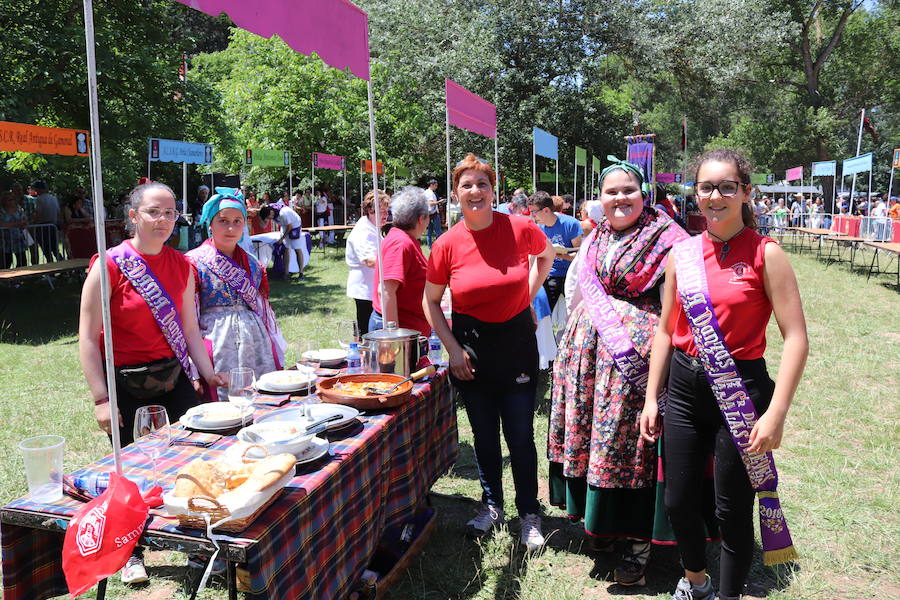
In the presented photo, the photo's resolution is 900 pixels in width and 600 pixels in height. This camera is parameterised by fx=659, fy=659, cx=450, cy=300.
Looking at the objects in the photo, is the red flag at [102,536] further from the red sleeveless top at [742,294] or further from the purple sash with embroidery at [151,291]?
the red sleeveless top at [742,294]

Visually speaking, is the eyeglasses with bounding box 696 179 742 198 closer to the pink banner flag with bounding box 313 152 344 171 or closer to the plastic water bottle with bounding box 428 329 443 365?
the plastic water bottle with bounding box 428 329 443 365

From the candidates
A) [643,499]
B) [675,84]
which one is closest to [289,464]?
[643,499]

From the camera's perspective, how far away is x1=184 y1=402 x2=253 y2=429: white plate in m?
2.55

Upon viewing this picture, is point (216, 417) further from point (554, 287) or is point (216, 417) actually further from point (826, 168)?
point (826, 168)

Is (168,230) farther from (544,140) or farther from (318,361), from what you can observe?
(544,140)

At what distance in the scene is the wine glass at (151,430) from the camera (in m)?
2.29

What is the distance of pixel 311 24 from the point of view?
2.92m

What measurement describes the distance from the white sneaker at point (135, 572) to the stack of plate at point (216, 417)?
3.36ft

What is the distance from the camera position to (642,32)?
2353 cm

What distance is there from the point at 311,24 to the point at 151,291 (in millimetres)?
1369

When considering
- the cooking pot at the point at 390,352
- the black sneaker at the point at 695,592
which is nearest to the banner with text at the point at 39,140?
the cooking pot at the point at 390,352

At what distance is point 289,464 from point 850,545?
10.2ft

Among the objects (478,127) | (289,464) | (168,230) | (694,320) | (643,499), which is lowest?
(643,499)

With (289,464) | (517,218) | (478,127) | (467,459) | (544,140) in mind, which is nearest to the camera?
(289,464)
